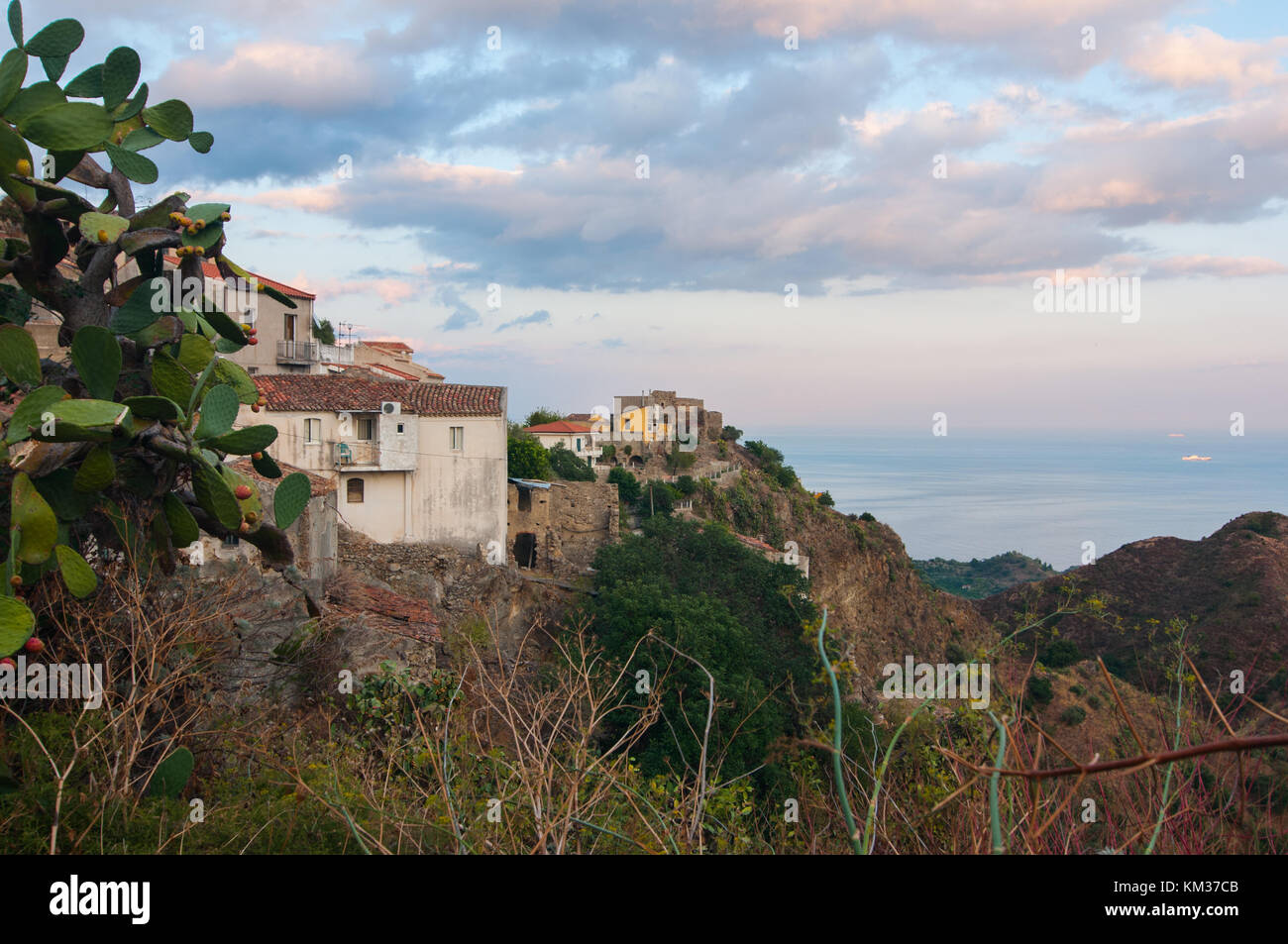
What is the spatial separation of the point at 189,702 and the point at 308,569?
7.87m

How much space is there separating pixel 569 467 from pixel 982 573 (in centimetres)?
3114

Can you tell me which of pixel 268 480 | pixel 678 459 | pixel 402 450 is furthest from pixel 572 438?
pixel 268 480

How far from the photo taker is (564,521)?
24297 millimetres

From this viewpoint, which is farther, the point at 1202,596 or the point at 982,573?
the point at 982,573

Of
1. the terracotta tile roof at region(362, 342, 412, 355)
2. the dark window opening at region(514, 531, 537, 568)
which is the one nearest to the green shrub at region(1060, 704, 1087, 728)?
the dark window opening at region(514, 531, 537, 568)

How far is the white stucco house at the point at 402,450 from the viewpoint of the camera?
19094 mm

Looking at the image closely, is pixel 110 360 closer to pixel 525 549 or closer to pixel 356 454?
pixel 356 454

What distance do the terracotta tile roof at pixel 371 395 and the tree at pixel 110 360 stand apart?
48.5 feet
